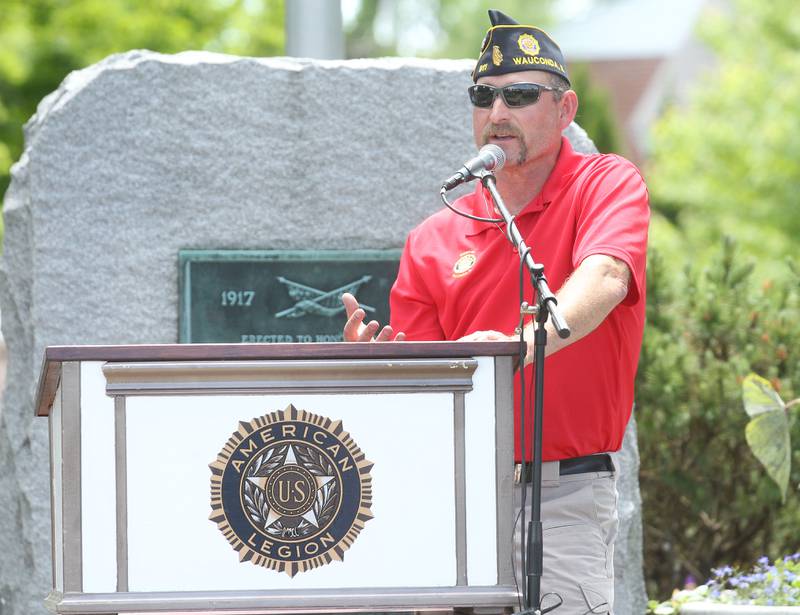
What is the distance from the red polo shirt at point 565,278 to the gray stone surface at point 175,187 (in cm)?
144

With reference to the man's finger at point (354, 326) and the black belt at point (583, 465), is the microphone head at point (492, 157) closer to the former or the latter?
the man's finger at point (354, 326)

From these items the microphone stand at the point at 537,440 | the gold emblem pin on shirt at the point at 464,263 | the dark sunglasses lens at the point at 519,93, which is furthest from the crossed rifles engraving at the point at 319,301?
the microphone stand at the point at 537,440

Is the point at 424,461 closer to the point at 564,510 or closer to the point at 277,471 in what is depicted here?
the point at 277,471

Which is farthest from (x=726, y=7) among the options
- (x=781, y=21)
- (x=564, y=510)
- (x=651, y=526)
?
(x=564, y=510)

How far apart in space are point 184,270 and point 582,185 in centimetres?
200

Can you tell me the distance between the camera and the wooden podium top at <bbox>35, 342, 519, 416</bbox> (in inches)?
117

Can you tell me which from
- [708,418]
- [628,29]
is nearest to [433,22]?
[628,29]

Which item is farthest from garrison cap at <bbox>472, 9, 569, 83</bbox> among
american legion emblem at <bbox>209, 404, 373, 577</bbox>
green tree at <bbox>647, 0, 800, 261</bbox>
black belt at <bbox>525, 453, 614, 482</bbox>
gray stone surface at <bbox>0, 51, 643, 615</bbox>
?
green tree at <bbox>647, 0, 800, 261</bbox>

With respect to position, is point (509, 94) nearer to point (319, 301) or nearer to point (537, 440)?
point (537, 440)

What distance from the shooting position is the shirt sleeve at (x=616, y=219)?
3473mm

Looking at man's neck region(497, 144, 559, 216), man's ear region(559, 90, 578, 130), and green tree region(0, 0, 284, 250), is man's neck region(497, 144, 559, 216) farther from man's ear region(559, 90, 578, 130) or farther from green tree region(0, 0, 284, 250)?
green tree region(0, 0, 284, 250)

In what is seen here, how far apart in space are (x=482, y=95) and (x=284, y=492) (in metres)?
1.36

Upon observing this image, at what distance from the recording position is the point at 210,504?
9.93 ft

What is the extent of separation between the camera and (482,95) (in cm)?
386
